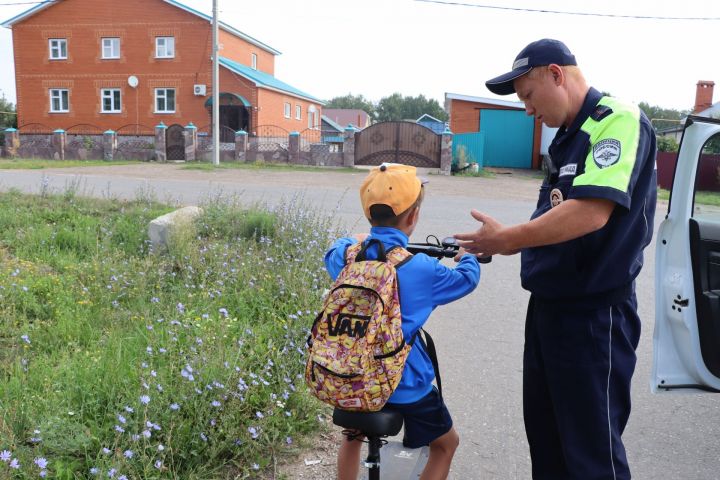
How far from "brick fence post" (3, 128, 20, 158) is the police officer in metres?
34.1

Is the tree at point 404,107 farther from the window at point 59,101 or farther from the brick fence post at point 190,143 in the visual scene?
the brick fence post at point 190,143

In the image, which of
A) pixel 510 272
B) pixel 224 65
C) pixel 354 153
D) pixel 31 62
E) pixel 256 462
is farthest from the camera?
pixel 31 62

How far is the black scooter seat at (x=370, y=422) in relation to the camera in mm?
2293

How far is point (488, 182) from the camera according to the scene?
21281 millimetres

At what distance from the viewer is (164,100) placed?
120 feet

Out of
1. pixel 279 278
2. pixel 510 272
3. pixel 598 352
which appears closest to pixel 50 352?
pixel 279 278

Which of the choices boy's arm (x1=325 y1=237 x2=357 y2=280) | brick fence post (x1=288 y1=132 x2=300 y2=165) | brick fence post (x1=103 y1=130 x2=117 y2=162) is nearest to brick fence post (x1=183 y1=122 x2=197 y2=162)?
brick fence post (x1=103 y1=130 x2=117 y2=162)

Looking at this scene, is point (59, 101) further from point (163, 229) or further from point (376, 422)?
point (376, 422)

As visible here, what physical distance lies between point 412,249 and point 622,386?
956 mm

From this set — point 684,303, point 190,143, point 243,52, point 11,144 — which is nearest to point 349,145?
point 190,143

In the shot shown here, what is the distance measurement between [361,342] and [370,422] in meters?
0.31

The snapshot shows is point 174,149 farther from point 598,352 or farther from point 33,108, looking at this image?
point 598,352

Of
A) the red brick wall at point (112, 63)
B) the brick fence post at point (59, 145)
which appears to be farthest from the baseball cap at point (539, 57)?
the red brick wall at point (112, 63)

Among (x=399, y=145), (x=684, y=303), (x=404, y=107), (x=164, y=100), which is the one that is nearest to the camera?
(x=684, y=303)
